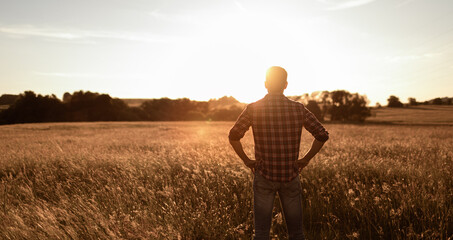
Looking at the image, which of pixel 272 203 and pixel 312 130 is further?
pixel 312 130

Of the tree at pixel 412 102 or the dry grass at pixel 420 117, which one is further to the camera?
the tree at pixel 412 102

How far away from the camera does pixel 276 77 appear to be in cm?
257

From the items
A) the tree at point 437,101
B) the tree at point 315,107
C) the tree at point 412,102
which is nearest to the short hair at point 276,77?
the tree at point 315,107

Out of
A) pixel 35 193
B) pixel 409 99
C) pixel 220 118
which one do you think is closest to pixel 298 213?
pixel 35 193

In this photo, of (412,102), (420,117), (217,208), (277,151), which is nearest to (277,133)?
(277,151)

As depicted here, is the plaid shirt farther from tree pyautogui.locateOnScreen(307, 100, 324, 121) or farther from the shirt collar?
tree pyautogui.locateOnScreen(307, 100, 324, 121)

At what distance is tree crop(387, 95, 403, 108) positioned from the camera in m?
84.7

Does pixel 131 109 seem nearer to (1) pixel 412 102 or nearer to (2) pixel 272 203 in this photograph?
(2) pixel 272 203

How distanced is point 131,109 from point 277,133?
61.3 meters

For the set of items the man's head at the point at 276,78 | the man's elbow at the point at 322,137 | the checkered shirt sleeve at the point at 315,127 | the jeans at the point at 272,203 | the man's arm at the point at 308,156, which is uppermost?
the man's head at the point at 276,78

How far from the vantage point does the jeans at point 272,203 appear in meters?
2.53

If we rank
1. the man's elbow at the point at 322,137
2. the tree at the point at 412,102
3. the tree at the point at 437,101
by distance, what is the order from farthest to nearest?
1. the tree at the point at 412,102
2. the tree at the point at 437,101
3. the man's elbow at the point at 322,137

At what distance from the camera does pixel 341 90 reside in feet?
188

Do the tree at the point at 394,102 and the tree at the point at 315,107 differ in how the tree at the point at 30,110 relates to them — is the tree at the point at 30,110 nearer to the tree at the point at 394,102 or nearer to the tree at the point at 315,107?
the tree at the point at 315,107
